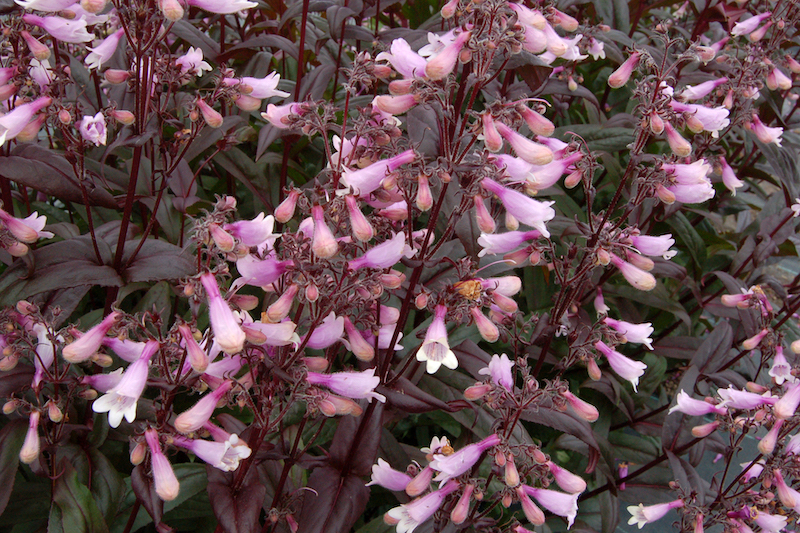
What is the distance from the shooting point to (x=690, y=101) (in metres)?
3.78

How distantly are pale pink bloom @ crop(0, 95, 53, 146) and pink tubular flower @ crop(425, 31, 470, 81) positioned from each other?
4.67ft

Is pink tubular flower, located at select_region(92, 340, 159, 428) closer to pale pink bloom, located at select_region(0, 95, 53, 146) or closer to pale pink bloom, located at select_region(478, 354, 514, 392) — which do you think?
pale pink bloom, located at select_region(0, 95, 53, 146)

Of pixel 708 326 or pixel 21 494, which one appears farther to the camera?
pixel 708 326

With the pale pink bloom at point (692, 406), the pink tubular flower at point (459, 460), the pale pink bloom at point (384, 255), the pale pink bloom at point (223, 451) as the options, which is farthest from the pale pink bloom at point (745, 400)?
the pale pink bloom at point (223, 451)

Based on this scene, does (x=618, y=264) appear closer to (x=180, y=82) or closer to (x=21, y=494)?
(x=180, y=82)

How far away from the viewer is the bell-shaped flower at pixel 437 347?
193cm

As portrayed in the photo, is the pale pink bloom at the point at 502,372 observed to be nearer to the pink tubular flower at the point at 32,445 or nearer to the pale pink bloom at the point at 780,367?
the pink tubular flower at the point at 32,445

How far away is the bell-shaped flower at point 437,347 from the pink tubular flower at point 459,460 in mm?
328

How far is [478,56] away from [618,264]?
3.56ft

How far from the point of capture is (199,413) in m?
1.75

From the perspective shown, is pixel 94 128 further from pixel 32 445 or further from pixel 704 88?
pixel 704 88

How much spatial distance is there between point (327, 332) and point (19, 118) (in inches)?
54.1

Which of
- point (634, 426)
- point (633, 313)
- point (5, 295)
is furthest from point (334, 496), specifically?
point (633, 313)

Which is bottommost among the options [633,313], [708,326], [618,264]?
[708,326]
